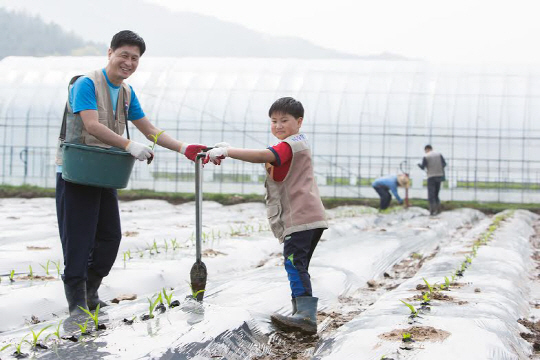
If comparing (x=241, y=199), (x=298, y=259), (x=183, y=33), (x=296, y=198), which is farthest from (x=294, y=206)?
(x=183, y=33)

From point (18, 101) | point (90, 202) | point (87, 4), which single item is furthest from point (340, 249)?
point (87, 4)

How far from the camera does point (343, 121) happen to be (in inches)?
599

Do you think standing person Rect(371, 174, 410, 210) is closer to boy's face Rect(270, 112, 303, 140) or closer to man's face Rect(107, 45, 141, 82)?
boy's face Rect(270, 112, 303, 140)

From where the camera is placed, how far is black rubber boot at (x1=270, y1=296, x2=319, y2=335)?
305cm

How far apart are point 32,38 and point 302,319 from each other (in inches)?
2620

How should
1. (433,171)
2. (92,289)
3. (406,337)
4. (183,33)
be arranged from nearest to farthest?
1. (406,337)
2. (92,289)
3. (433,171)
4. (183,33)

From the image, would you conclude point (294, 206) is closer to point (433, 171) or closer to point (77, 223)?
point (77, 223)

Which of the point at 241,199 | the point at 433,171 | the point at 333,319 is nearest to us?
the point at 333,319

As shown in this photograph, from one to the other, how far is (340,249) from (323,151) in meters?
9.51

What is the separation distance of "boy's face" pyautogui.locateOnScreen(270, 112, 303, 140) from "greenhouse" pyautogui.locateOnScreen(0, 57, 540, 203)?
11768 millimetres

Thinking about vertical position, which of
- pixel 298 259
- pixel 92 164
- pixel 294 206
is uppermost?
pixel 92 164

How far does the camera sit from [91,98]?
2969mm

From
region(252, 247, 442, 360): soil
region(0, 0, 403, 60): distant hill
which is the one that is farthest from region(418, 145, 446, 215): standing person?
region(0, 0, 403, 60): distant hill

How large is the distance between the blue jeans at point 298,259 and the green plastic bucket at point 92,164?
940mm
